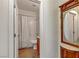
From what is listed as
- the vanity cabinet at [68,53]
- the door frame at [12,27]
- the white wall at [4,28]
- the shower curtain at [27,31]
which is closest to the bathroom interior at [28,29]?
the shower curtain at [27,31]

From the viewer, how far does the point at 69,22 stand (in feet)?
6.45

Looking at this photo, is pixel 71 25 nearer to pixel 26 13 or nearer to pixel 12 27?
pixel 12 27

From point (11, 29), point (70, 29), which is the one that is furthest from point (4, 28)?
point (70, 29)

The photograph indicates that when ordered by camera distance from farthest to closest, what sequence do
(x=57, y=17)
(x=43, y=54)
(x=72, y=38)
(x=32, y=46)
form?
1. (x=32, y=46)
2. (x=43, y=54)
3. (x=57, y=17)
4. (x=72, y=38)

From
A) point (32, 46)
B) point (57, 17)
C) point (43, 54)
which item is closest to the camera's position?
point (57, 17)

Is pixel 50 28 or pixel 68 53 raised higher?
pixel 50 28

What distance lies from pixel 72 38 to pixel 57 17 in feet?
1.97

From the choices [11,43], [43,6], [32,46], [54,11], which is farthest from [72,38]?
[32,46]

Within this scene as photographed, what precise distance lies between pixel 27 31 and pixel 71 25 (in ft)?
12.1

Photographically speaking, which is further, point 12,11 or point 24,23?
point 24,23

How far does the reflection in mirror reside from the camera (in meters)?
1.75

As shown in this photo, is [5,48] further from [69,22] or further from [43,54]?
[69,22]

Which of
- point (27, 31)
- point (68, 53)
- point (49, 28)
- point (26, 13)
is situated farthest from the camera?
point (27, 31)

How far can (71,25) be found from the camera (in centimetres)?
191
